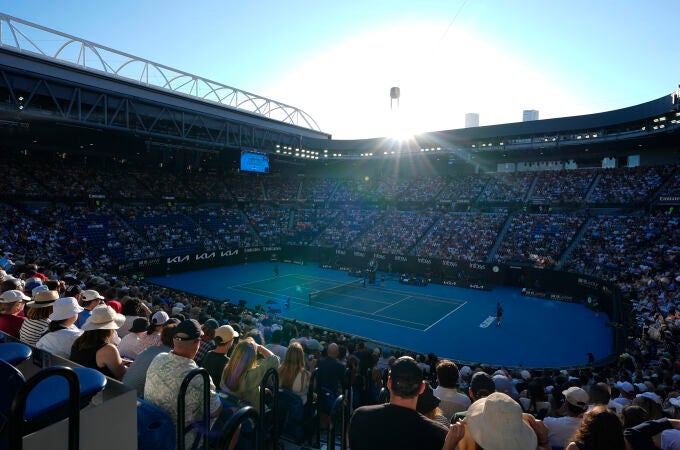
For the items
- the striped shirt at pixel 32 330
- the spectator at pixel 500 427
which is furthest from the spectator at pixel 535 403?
the striped shirt at pixel 32 330

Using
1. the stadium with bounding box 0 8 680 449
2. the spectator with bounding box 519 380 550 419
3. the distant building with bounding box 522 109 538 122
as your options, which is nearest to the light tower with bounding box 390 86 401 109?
the stadium with bounding box 0 8 680 449

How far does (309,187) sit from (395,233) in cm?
2202

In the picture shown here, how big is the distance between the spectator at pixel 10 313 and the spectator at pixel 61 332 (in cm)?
114

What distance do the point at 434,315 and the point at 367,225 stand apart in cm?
2432

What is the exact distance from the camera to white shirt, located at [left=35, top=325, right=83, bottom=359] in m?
4.89

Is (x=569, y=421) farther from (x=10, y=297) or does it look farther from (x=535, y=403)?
(x=10, y=297)

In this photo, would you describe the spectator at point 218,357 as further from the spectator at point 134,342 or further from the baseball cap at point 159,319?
the baseball cap at point 159,319

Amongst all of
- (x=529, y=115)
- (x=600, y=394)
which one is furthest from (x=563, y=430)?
(x=529, y=115)

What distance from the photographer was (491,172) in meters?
52.0

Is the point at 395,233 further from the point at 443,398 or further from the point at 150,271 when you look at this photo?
the point at 443,398

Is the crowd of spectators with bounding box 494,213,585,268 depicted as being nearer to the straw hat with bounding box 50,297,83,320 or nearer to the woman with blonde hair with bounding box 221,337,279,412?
the woman with blonde hair with bounding box 221,337,279,412

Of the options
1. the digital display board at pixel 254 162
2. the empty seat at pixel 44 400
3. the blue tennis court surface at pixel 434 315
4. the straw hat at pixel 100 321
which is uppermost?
the digital display board at pixel 254 162

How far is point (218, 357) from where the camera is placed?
527cm

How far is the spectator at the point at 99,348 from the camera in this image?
450 centimetres
